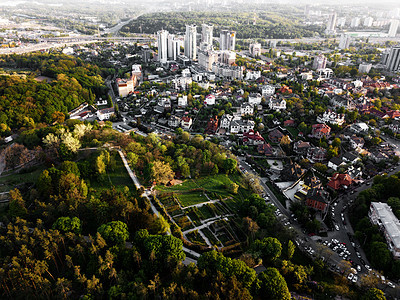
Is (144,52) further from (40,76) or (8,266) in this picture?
(8,266)

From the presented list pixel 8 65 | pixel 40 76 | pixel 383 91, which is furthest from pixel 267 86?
pixel 8 65

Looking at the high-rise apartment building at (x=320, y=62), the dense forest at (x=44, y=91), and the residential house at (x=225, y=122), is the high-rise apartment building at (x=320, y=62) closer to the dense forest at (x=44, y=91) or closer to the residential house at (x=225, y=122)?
the residential house at (x=225, y=122)

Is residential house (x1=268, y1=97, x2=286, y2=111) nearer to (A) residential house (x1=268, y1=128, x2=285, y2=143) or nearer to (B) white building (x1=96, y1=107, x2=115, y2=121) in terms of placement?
(A) residential house (x1=268, y1=128, x2=285, y2=143)

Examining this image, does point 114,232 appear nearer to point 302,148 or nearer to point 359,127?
point 302,148

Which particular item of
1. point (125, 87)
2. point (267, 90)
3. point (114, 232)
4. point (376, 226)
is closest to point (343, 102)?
point (267, 90)

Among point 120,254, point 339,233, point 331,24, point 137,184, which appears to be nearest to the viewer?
point 120,254

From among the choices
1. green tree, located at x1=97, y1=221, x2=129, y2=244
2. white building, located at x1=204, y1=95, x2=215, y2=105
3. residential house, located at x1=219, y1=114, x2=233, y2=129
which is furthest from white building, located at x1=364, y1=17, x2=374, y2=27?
green tree, located at x1=97, y1=221, x2=129, y2=244
